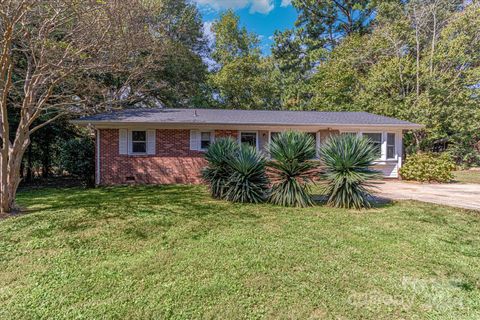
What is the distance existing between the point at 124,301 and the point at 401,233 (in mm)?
5309

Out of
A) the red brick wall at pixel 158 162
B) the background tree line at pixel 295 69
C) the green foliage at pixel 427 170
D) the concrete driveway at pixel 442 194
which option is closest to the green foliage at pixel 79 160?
the red brick wall at pixel 158 162

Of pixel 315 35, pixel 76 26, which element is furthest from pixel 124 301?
pixel 315 35

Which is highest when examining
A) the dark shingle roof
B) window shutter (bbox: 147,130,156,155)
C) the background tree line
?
the background tree line

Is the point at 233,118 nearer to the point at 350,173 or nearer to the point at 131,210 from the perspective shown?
the point at 350,173

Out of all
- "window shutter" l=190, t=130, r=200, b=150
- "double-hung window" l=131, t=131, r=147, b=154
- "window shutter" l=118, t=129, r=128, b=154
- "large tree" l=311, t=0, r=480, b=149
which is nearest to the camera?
"window shutter" l=118, t=129, r=128, b=154

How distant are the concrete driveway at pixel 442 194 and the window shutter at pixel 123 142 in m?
10.7

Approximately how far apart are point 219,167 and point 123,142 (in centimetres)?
579

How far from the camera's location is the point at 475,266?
4141 mm

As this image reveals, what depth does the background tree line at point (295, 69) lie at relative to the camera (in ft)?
33.8

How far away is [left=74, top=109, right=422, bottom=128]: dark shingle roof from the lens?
38.1ft

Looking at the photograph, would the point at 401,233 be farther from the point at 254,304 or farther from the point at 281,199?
the point at 254,304

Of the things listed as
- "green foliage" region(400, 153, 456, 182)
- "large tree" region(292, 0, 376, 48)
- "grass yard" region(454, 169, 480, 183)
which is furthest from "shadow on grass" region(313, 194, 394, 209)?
"large tree" region(292, 0, 376, 48)

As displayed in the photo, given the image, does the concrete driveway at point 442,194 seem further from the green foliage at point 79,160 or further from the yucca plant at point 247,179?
the green foliage at point 79,160

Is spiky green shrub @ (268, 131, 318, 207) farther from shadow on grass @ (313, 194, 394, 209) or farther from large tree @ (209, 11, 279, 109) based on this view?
large tree @ (209, 11, 279, 109)
